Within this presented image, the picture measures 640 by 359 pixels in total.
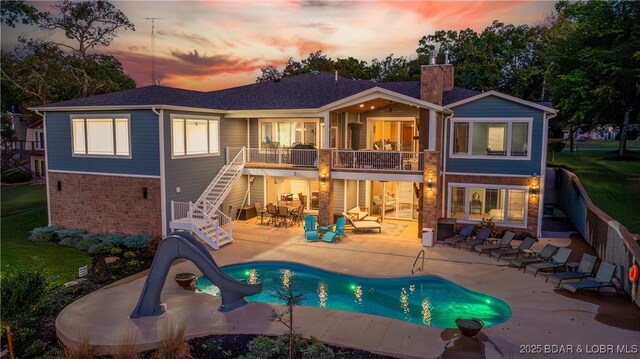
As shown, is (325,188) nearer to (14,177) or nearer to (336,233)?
(336,233)

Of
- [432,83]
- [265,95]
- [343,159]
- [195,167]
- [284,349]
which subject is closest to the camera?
[284,349]

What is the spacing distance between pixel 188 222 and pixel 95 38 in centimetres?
2785

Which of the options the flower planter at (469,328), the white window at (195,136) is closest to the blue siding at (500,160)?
the white window at (195,136)

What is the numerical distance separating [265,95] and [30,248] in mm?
13622

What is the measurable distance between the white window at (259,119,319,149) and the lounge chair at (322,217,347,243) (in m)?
5.37

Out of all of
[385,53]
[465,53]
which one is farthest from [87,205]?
[385,53]

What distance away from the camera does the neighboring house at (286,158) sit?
18328 millimetres

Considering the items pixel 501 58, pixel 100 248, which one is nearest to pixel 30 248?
pixel 100 248

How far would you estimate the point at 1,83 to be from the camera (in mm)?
36875

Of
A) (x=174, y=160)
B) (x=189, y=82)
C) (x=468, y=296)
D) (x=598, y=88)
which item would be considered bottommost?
(x=468, y=296)

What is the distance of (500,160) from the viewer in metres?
19.4

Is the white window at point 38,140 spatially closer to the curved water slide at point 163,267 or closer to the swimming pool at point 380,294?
the swimming pool at point 380,294

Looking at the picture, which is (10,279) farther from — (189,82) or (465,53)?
(465,53)

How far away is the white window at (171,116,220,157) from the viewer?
61.6 feet
